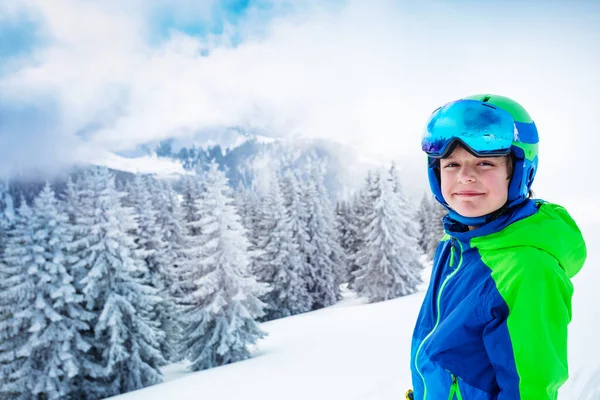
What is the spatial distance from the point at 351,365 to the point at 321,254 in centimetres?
2336

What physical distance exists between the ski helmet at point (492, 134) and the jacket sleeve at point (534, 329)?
16.0 inches

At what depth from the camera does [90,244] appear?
1947 centimetres

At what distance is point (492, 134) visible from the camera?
5.84 ft

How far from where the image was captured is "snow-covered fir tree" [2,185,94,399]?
17.0 metres

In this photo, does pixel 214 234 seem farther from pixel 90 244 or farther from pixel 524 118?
pixel 524 118

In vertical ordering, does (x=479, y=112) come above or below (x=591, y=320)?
above

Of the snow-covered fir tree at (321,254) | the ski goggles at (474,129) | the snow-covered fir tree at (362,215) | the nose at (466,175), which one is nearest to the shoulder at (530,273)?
the nose at (466,175)

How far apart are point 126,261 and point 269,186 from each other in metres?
15.2

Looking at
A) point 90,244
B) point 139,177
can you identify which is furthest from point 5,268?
point 139,177

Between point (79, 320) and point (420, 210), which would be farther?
point (420, 210)

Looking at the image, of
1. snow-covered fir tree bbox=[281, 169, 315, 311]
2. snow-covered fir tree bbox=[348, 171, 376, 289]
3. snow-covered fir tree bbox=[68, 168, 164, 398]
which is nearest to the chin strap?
snow-covered fir tree bbox=[68, 168, 164, 398]

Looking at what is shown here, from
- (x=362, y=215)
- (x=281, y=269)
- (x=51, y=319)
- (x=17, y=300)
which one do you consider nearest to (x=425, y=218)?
(x=362, y=215)

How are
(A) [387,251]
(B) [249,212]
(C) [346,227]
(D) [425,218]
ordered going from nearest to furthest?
(A) [387,251]
(B) [249,212]
(C) [346,227]
(D) [425,218]

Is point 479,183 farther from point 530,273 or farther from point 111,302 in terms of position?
point 111,302
